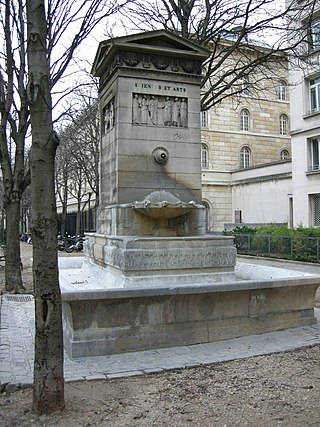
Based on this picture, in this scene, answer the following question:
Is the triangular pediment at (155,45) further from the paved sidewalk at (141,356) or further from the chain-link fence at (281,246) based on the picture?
the chain-link fence at (281,246)

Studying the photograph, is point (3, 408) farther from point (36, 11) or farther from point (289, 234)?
point (289, 234)

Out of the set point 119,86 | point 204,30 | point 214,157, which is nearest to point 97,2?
point 119,86

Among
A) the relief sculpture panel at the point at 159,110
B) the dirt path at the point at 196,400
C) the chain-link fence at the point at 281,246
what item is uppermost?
the relief sculpture panel at the point at 159,110

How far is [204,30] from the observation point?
1504cm

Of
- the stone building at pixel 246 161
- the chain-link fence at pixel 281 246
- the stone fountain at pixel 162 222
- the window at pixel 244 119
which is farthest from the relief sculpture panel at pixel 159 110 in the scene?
the window at pixel 244 119

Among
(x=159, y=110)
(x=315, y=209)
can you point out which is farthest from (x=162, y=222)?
(x=315, y=209)

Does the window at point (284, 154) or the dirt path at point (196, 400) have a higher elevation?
the window at point (284, 154)

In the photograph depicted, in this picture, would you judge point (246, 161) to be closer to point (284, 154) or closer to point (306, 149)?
point (284, 154)

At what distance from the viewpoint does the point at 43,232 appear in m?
4.39

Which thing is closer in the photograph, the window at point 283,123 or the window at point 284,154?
the window at point 284,154

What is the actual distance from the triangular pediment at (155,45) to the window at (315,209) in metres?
22.3

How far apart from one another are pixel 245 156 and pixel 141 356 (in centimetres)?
4218

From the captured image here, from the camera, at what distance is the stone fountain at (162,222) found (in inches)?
261

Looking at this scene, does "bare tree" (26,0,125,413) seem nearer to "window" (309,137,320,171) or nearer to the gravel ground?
the gravel ground
